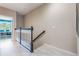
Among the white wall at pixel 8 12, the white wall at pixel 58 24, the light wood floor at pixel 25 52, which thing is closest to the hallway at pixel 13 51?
the light wood floor at pixel 25 52

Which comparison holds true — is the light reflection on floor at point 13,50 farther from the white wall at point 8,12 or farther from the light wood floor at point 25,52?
the white wall at point 8,12

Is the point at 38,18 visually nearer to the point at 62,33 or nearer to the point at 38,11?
the point at 38,11

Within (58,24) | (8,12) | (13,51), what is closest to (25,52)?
(13,51)

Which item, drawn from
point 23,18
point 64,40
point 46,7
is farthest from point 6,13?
point 64,40

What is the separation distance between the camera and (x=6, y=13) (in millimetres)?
6836

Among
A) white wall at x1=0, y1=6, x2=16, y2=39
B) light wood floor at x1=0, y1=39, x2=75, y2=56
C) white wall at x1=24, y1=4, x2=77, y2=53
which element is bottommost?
light wood floor at x1=0, y1=39, x2=75, y2=56

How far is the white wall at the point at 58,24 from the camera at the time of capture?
10.8ft

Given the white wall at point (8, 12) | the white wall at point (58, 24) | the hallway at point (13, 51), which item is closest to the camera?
the hallway at point (13, 51)

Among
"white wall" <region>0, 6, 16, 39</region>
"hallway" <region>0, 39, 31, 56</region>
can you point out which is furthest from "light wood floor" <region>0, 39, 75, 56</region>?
"white wall" <region>0, 6, 16, 39</region>

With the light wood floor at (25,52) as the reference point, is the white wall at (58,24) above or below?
above

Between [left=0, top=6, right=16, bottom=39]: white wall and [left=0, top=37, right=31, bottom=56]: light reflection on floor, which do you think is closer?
[left=0, top=37, right=31, bottom=56]: light reflection on floor

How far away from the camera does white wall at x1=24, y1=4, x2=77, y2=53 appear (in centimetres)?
328

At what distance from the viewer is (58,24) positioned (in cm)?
407

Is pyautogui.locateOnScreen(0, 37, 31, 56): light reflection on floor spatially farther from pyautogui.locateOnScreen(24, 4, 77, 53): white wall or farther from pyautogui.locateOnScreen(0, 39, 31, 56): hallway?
pyautogui.locateOnScreen(24, 4, 77, 53): white wall
